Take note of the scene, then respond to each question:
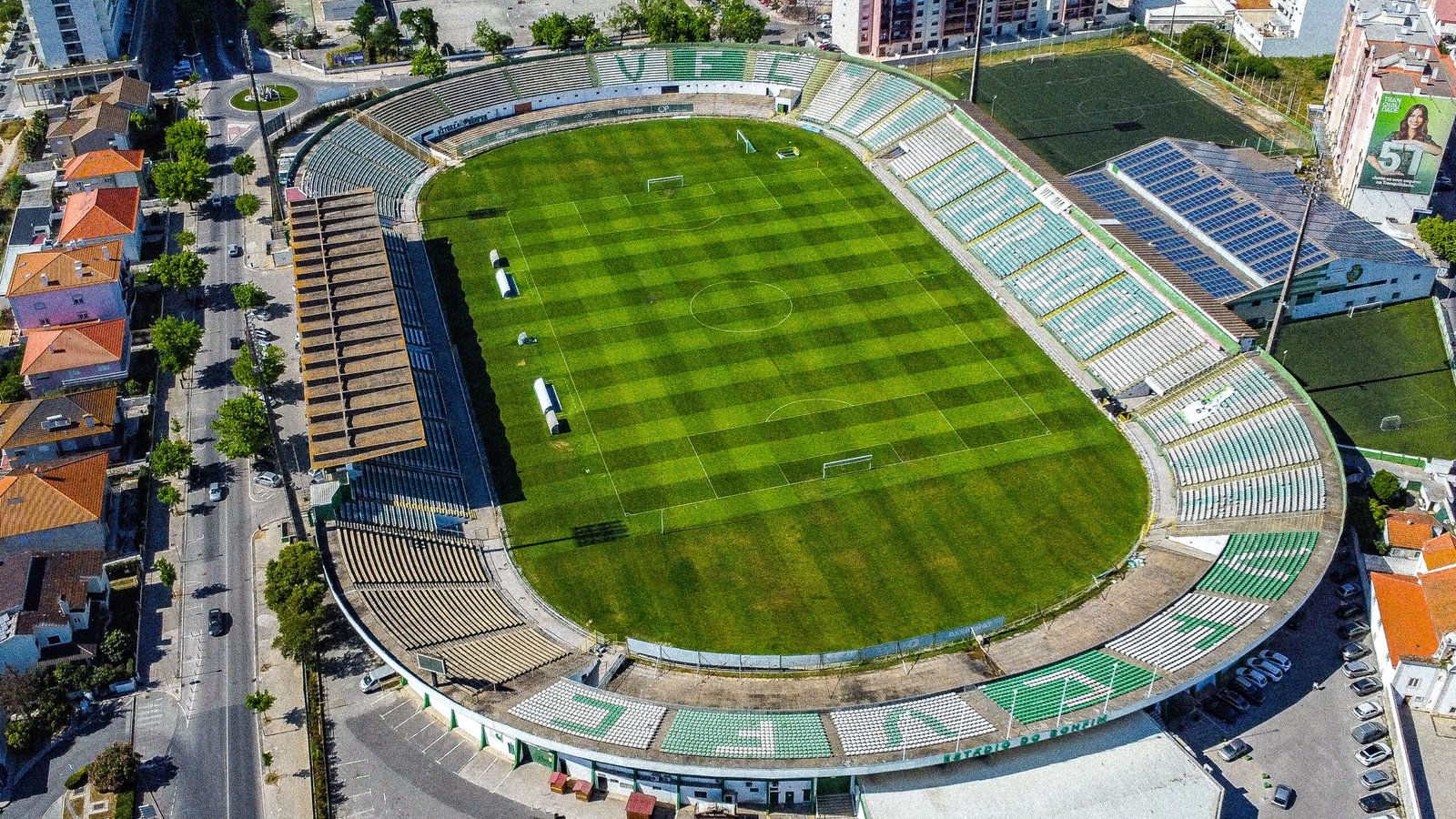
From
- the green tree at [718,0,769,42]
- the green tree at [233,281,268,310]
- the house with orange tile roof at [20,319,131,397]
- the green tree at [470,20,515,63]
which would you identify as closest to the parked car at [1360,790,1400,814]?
the green tree at [233,281,268,310]

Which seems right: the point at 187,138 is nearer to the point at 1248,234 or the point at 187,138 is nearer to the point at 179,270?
the point at 179,270

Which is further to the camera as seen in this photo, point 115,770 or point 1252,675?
point 1252,675

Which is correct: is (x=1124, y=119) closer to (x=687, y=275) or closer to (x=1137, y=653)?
(x=687, y=275)

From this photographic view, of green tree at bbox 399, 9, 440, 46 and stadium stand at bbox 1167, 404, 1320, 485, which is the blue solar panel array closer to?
stadium stand at bbox 1167, 404, 1320, 485

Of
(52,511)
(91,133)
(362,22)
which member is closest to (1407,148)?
(52,511)

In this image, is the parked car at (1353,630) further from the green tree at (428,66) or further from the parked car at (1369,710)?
Answer: the green tree at (428,66)
